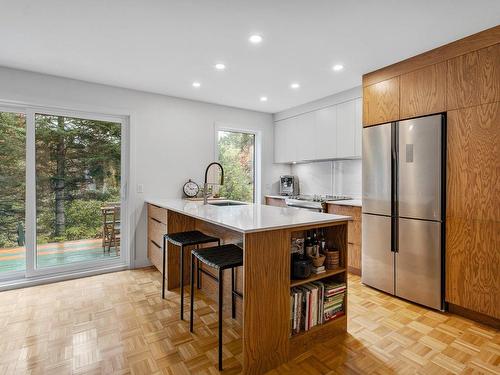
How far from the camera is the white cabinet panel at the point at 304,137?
166 inches

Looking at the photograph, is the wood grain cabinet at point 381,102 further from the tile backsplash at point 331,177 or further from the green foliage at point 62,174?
the green foliage at point 62,174

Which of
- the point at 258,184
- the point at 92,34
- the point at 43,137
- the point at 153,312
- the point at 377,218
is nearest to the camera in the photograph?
the point at 92,34

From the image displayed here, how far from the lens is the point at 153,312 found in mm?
2412

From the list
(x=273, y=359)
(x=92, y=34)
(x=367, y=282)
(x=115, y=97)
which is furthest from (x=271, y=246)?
(x=115, y=97)

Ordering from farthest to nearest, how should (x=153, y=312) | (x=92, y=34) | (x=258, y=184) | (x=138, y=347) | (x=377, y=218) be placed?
(x=258, y=184) → (x=377, y=218) → (x=153, y=312) → (x=92, y=34) → (x=138, y=347)

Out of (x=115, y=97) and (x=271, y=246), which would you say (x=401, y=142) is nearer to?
(x=271, y=246)

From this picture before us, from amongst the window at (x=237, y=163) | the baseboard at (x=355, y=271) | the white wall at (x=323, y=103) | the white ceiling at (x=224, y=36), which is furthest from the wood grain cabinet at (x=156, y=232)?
the white wall at (x=323, y=103)

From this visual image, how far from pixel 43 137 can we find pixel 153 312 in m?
2.38

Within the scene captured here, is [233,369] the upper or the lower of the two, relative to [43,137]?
lower

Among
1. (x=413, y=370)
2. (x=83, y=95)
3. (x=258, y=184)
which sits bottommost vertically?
(x=413, y=370)

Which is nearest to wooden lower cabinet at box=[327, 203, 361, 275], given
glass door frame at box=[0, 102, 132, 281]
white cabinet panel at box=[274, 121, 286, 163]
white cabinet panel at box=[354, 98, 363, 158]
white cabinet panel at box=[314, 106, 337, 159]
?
white cabinet panel at box=[354, 98, 363, 158]

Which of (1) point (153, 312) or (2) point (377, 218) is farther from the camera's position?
(2) point (377, 218)

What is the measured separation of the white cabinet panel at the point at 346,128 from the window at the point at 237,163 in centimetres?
161

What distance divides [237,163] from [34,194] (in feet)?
9.13
